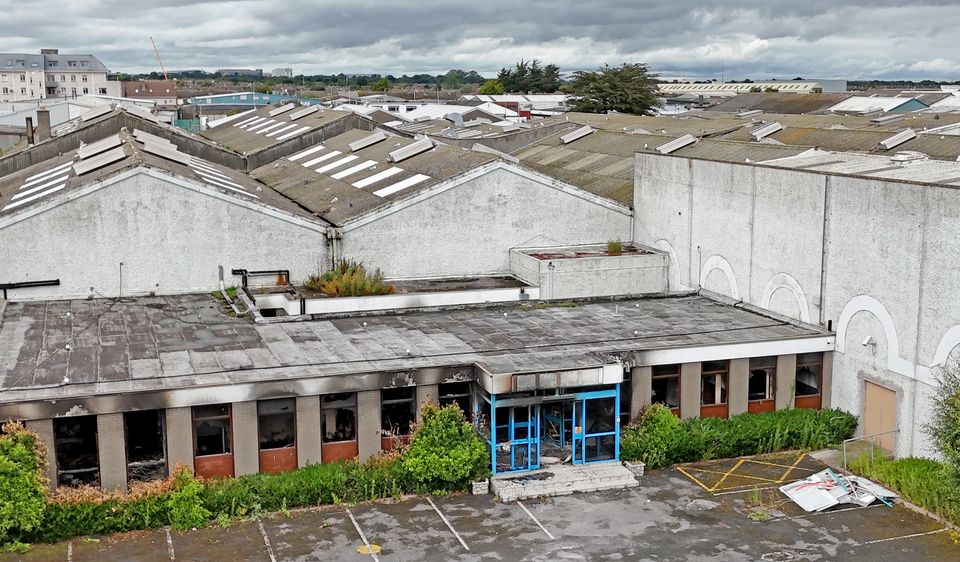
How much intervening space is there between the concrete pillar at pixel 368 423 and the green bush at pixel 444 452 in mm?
874

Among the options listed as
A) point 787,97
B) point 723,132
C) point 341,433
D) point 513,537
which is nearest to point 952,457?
point 513,537

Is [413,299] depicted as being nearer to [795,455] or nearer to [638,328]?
[638,328]

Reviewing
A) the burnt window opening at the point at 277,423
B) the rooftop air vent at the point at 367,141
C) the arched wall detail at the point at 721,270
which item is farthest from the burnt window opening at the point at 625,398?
the rooftop air vent at the point at 367,141

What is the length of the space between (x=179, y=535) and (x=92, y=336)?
743 cm

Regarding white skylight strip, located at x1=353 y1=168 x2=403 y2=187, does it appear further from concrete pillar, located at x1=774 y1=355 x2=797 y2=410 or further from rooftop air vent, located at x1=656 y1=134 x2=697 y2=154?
concrete pillar, located at x1=774 y1=355 x2=797 y2=410

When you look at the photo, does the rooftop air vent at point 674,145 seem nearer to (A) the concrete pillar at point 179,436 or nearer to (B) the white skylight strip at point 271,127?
(A) the concrete pillar at point 179,436

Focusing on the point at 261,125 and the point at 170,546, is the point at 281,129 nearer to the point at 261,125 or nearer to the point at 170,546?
the point at 261,125

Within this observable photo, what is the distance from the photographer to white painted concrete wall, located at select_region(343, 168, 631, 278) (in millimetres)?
31625

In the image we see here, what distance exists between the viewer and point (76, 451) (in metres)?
19.8

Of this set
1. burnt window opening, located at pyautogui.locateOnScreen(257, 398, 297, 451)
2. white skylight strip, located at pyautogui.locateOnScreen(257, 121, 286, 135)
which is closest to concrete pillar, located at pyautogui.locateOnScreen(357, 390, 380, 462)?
burnt window opening, located at pyautogui.locateOnScreen(257, 398, 297, 451)

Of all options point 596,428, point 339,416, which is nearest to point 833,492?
point 596,428

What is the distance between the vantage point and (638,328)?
26156 millimetres

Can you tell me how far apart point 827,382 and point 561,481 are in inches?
319

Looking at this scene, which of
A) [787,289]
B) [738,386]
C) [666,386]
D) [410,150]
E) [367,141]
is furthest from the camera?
[367,141]
